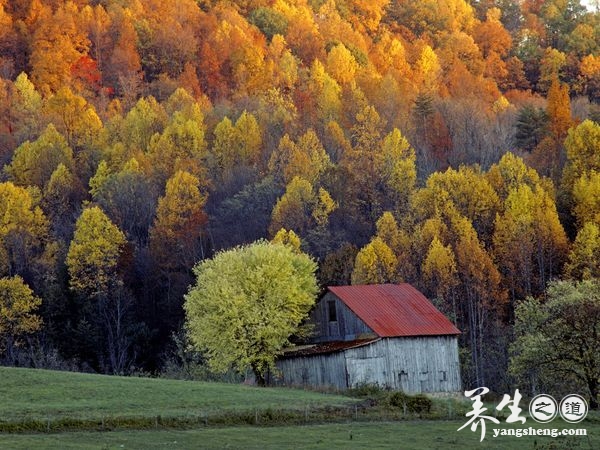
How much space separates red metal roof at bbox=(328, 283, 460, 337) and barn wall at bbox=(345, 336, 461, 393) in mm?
564

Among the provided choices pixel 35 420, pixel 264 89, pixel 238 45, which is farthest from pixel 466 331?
pixel 238 45

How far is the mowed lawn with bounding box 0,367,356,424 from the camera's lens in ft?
154

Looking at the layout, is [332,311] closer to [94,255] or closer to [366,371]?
[366,371]

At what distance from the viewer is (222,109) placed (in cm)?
15125

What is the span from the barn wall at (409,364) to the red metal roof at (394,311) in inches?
22.2

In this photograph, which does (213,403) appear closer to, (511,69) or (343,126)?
(343,126)

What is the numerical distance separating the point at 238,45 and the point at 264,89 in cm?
1323

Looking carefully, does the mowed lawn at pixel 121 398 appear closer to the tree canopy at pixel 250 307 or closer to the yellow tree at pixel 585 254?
the tree canopy at pixel 250 307

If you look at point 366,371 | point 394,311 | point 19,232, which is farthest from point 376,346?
point 19,232

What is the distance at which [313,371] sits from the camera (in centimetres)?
7125

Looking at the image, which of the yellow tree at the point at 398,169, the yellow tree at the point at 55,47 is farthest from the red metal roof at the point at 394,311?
the yellow tree at the point at 55,47

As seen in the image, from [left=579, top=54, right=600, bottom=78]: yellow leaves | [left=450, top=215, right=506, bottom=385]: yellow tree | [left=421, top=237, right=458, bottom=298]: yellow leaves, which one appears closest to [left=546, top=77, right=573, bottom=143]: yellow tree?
[left=450, top=215, right=506, bottom=385]: yellow tree

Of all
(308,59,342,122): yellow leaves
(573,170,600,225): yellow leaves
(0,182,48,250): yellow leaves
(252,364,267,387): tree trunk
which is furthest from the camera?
(308,59,342,122): yellow leaves

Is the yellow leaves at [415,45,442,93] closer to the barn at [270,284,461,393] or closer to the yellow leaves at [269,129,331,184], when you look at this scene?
the yellow leaves at [269,129,331,184]
